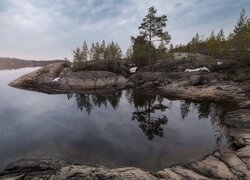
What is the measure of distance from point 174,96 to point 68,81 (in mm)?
25069

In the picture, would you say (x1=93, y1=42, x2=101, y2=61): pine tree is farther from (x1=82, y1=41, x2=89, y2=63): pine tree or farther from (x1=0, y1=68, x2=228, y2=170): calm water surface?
(x1=0, y1=68, x2=228, y2=170): calm water surface

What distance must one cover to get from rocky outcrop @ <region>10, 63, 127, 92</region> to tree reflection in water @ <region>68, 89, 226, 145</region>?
11383 millimetres

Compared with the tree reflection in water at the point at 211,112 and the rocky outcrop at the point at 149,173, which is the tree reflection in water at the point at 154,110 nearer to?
the tree reflection in water at the point at 211,112

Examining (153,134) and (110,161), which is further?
(153,134)

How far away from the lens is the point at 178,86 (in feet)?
136

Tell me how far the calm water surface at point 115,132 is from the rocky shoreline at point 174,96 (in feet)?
5.68

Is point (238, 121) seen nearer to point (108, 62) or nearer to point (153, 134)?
point (153, 134)

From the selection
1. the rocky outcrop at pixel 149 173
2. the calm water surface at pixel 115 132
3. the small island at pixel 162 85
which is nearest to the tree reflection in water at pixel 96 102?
the calm water surface at pixel 115 132

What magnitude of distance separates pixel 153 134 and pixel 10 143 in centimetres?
1181

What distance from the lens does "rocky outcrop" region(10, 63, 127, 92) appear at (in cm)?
4866

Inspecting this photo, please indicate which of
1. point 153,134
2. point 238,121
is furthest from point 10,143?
point 238,121

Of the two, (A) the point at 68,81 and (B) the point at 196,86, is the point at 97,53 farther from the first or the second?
(B) the point at 196,86

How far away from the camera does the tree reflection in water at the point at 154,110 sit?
20.4 meters

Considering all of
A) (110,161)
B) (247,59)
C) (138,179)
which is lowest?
(110,161)
